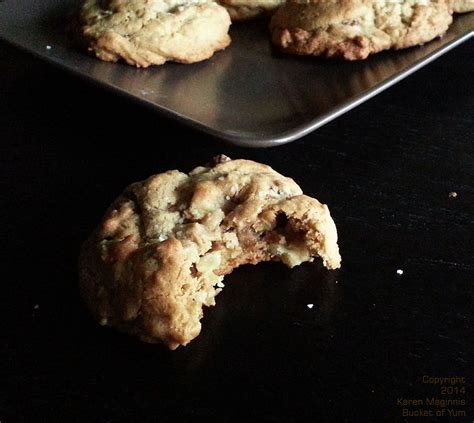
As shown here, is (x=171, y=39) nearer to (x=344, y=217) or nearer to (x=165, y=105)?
(x=165, y=105)

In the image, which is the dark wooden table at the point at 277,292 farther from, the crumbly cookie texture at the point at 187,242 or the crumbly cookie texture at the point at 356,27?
the crumbly cookie texture at the point at 356,27

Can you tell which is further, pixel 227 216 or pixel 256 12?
pixel 256 12

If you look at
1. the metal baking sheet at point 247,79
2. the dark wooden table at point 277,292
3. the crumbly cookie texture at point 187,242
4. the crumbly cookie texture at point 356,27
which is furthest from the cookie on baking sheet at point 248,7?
the crumbly cookie texture at point 187,242

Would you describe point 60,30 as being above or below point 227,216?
below

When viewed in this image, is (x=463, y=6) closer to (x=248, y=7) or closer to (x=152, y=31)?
(x=248, y=7)

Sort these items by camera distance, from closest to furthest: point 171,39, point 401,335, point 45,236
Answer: point 401,335 → point 45,236 → point 171,39

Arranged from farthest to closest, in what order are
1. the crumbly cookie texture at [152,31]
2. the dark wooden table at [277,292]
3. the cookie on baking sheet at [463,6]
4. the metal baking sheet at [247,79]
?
1. the cookie on baking sheet at [463,6]
2. the crumbly cookie texture at [152,31]
3. the metal baking sheet at [247,79]
4. the dark wooden table at [277,292]

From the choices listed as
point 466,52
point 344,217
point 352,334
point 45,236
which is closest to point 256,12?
point 466,52
